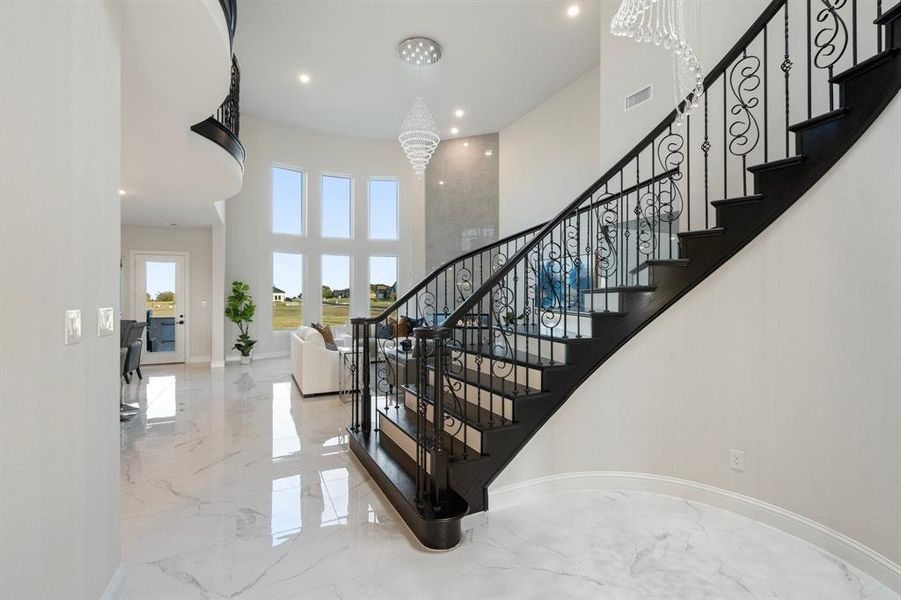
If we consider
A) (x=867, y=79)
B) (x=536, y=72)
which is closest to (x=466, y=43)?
(x=536, y=72)

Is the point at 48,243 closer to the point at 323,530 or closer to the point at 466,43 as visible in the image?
the point at 323,530

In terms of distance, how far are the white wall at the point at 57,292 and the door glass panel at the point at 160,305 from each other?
7.85 metres

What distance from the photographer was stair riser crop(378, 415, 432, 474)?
313cm

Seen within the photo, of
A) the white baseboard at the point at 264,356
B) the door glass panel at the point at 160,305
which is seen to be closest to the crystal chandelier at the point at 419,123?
the white baseboard at the point at 264,356

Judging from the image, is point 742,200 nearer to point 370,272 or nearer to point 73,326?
point 73,326

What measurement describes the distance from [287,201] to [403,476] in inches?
332

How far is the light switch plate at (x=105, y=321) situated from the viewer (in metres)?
1.81

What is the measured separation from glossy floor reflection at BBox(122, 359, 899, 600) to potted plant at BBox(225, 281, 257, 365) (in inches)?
201

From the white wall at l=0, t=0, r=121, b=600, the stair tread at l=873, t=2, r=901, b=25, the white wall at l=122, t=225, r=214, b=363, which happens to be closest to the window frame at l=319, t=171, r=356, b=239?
the white wall at l=122, t=225, r=214, b=363

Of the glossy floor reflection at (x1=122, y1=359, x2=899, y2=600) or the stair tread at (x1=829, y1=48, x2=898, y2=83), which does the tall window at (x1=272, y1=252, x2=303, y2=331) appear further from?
the stair tread at (x1=829, y1=48, x2=898, y2=83)

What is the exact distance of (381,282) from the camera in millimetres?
10773

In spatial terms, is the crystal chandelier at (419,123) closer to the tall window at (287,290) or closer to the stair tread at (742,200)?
the stair tread at (742,200)

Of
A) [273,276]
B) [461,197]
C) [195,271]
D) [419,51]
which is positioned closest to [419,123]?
[419,51]

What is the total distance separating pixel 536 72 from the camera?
23.1 feet
